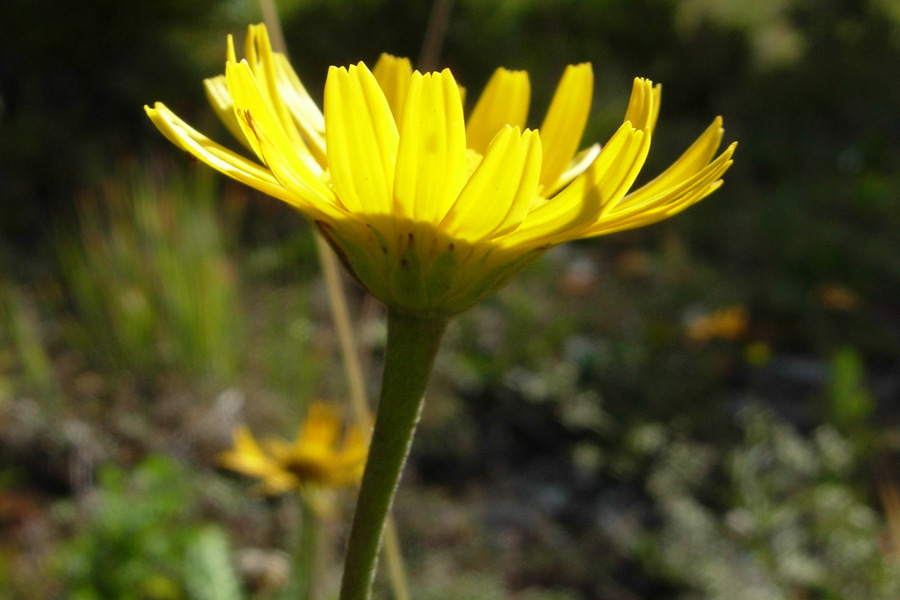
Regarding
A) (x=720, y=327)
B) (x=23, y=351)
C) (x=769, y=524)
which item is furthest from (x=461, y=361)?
(x=23, y=351)

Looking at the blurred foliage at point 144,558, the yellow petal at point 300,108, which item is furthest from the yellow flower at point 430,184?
the blurred foliage at point 144,558

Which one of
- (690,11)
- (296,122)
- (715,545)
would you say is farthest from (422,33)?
(296,122)

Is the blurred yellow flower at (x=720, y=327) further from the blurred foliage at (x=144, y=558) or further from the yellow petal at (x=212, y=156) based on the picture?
the yellow petal at (x=212, y=156)

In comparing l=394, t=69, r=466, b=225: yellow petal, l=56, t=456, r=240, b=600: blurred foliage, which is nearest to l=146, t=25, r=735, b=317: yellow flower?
l=394, t=69, r=466, b=225: yellow petal

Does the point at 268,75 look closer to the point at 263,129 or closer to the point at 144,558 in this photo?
the point at 263,129

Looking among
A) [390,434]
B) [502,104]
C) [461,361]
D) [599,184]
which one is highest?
[461,361]

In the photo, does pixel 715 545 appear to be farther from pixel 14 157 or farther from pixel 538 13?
pixel 538 13
